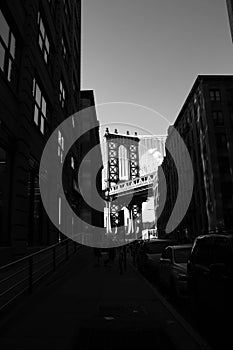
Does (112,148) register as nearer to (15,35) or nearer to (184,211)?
(184,211)

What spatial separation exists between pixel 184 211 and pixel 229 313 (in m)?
56.1

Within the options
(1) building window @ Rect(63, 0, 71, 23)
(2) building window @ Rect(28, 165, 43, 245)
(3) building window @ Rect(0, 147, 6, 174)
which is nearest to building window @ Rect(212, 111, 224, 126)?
(1) building window @ Rect(63, 0, 71, 23)

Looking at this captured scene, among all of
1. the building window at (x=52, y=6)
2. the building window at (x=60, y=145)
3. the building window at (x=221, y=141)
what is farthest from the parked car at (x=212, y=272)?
the building window at (x=221, y=141)

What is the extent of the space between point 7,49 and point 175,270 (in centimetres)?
982

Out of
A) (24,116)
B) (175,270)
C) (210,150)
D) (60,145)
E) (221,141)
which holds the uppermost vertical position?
(221,141)

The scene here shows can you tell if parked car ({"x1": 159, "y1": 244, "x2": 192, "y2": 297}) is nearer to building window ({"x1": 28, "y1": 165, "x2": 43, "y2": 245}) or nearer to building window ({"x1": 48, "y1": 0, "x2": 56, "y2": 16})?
building window ({"x1": 28, "y1": 165, "x2": 43, "y2": 245})

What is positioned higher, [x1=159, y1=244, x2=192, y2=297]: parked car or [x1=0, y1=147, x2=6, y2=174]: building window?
[x1=0, y1=147, x2=6, y2=174]: building window

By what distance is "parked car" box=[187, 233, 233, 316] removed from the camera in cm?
491

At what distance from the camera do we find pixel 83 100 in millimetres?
52688

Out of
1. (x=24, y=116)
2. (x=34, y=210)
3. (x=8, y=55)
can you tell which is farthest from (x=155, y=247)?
(x=8, y=55)

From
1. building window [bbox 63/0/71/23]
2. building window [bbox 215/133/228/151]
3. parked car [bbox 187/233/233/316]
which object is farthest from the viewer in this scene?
building window [bbox 215/133/228/151]

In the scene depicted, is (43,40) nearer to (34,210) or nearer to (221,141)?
(34,210)

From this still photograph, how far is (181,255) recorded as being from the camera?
9.93m

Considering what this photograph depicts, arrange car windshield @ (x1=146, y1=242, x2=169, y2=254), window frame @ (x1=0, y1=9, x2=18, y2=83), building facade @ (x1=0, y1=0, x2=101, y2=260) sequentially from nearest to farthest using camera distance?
window frame @ (x1=0, y1=9, x2=18, y2=83) → building facade @ (x1=0, y1=0, x2=101, y2=260) → car windshield @ (x1=146, y1=242, x2=169, y2=254)
